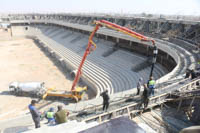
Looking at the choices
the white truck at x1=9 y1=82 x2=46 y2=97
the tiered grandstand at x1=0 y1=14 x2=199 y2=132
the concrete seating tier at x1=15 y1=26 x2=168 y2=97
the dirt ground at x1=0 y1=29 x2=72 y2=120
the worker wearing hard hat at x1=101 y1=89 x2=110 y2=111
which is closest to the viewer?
the worker wearing hard hat at x1=101 y1=89 x2=110 y2=111

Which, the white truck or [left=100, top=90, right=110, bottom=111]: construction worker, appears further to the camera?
the white truck

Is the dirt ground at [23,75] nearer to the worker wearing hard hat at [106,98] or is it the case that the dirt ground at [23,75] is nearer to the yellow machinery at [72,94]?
the yellow machinery at [72,94]

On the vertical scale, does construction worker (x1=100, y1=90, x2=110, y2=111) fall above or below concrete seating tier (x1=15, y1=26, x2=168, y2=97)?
above

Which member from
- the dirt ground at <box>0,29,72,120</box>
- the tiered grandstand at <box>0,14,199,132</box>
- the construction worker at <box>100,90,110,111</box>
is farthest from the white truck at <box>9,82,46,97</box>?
the construction worker at <box>100,90,110,111</box>

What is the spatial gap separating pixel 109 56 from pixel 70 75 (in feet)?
22.2

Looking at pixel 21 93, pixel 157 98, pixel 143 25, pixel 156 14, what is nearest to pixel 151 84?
pixel 157 98

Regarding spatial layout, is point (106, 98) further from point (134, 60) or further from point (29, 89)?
point (134, 60)

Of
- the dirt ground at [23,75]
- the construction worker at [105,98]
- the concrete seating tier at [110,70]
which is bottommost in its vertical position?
the dirt ground at [23,75]

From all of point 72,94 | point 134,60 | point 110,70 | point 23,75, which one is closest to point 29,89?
point 72,94

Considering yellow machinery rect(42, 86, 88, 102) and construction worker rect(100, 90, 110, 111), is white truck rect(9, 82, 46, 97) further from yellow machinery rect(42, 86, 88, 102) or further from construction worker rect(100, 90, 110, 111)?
construction worker rect(100, 90, 110, 111)

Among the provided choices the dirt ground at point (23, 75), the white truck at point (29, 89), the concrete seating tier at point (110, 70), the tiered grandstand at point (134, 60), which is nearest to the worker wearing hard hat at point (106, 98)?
the tiered grandstand at point (134, 60)

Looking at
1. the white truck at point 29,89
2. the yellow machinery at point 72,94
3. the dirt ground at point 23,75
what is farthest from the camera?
the white truck at point 29,89

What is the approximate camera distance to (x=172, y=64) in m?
18.1

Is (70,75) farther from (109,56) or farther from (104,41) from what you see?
(104,41)
